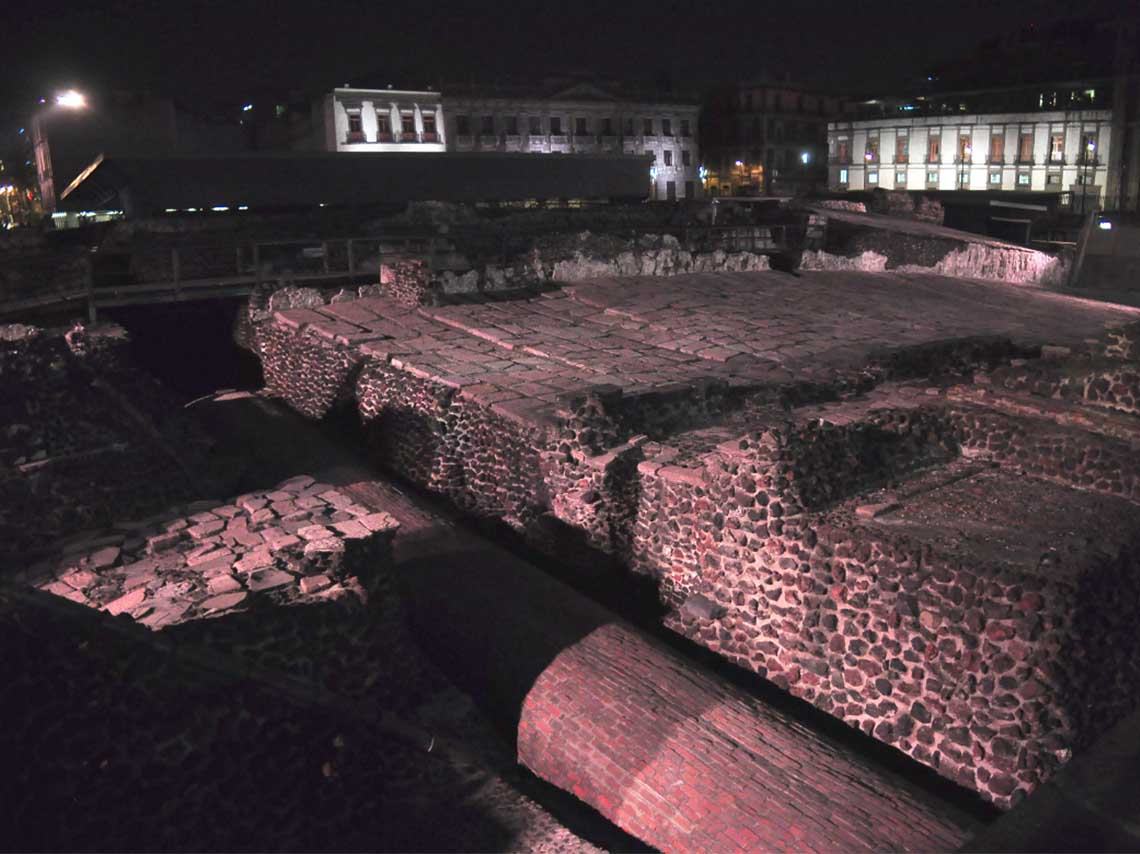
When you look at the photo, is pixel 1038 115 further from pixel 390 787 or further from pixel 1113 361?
pixel 390 787

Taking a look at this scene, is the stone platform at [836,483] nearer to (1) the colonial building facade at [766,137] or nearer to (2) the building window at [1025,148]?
(2) the building window at [1025,148]

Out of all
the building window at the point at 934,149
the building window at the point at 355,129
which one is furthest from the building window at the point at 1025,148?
the building window at the point at 355,129

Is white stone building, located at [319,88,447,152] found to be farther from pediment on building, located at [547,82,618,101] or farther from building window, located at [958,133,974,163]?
building window, located at [958,133,974,163]

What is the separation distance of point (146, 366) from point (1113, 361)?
43.2 ft

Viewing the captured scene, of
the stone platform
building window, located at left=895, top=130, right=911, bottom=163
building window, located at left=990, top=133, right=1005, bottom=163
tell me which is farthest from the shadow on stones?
building window, located at left=895, top=130, right=911, bottom=163

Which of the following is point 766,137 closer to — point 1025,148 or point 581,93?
point 581,93

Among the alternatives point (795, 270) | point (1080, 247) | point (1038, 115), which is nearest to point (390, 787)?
point (795, 270)

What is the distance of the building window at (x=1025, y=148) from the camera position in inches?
1506

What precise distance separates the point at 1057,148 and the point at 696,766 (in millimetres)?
39902

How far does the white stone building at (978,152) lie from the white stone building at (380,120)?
756 inches

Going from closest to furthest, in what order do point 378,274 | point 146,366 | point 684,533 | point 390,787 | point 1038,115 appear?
point 390,787 → point 684,533 → point 146,366 → point 378,274 → point 1038,115

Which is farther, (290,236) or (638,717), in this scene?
(290,236)

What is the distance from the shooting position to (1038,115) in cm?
3769

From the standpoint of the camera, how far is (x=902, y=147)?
42375 mm
